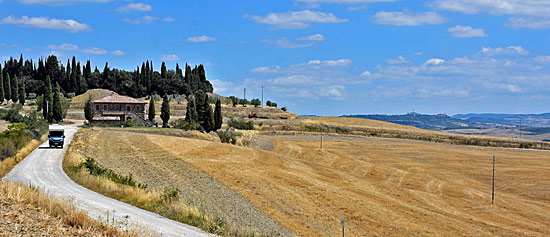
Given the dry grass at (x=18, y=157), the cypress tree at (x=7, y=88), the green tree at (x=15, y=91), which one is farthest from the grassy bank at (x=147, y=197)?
the green tree at (x=15, y=91)

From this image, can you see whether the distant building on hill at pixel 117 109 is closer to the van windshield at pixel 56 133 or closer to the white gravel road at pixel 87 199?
the van windshield at pixel 56 133

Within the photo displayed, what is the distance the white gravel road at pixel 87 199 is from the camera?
16406 millimetres

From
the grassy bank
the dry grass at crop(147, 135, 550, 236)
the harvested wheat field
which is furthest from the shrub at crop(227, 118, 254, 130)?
the grassy bank

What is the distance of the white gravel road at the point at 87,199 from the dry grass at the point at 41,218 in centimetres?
120

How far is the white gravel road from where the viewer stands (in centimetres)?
1641

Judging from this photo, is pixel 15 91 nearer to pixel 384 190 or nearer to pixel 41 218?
pixel 384 190

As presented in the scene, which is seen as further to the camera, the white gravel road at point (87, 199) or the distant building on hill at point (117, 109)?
the distant building on hill at point (117, 109)

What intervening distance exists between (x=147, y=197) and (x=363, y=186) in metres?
22.7

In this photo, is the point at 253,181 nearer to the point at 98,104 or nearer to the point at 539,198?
the point at 539,198

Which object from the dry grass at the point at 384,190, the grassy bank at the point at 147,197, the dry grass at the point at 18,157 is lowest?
the dry grass at the point at 384,190

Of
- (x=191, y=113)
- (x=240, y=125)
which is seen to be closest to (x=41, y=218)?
(x=191, y=113)

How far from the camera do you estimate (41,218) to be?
13.9 m

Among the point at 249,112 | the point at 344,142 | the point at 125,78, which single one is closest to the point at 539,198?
the point at 344,142

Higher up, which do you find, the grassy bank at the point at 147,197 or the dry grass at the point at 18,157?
the dry grass at the point at 18,157
